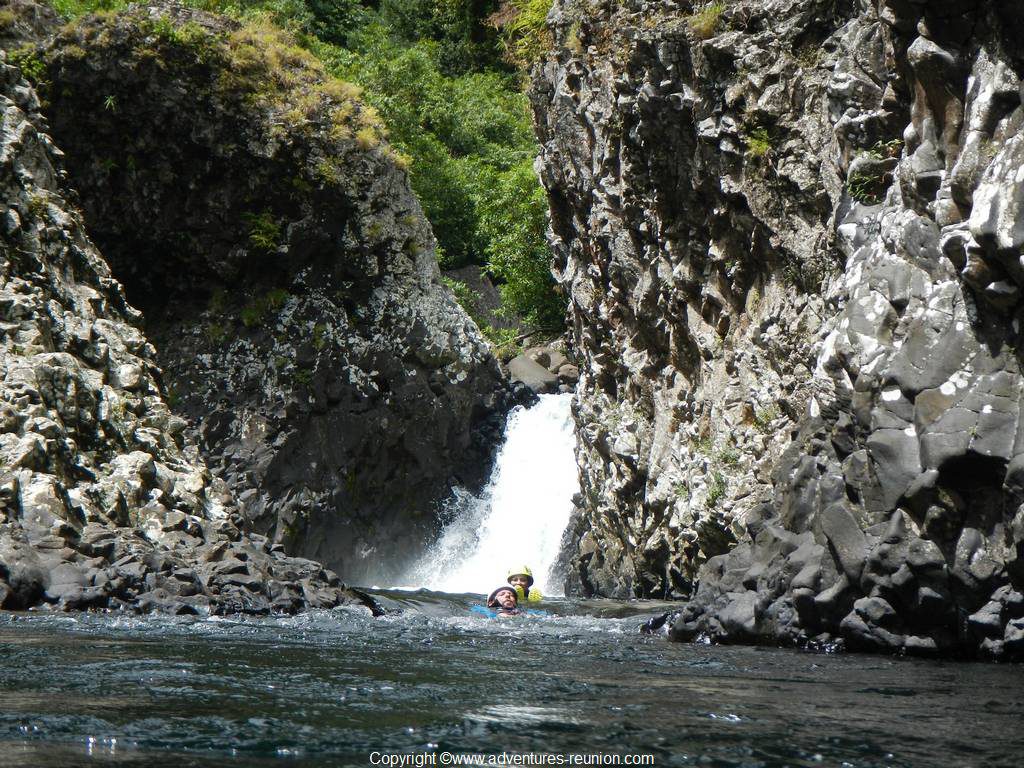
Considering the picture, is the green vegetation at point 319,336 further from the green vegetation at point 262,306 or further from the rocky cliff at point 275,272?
the green vegetation at point 262,306

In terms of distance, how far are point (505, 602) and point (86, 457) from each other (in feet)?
22.0

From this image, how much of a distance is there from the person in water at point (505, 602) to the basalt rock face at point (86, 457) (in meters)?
2.23

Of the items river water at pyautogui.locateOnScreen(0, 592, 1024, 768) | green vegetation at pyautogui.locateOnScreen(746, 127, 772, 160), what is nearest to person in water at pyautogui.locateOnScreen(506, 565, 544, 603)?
river water at pyautogui.locateOnScreen(0, 592, 1024, 768)

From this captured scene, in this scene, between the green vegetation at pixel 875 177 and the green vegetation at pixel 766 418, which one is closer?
the green vegetation at pixel 875 177

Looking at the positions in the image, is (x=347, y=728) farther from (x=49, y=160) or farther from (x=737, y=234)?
(x=49, y=160)

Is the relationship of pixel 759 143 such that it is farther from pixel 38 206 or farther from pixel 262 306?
pixel 262 306

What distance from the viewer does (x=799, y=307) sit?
1297 centimetres

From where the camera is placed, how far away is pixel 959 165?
830 centimetres

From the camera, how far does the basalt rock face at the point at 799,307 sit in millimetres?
7867

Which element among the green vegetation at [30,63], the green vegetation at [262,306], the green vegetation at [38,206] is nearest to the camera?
the green vegetation at [38,206]

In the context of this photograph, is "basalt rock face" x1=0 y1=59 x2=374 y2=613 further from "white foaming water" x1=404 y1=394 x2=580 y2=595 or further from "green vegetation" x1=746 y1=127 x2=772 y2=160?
"green vegetation" x1=746 y1=127 x2=772 y2=160

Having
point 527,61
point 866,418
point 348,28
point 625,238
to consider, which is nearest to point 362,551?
point 625,238

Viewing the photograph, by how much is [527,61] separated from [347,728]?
1868cm

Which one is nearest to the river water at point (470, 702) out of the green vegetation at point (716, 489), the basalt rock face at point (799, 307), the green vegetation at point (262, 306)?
the basalt rock face at point (799, 307)
